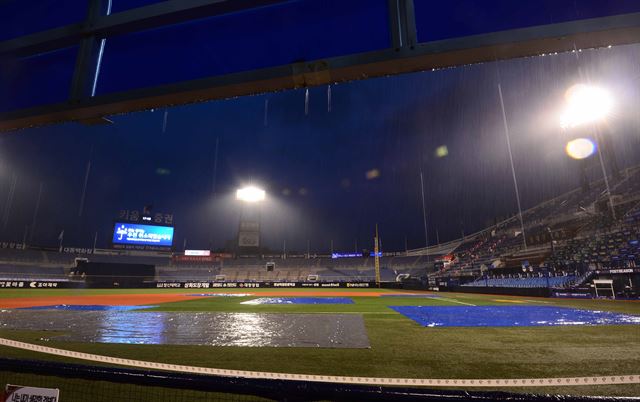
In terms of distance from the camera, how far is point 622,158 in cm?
4281

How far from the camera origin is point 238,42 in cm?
202

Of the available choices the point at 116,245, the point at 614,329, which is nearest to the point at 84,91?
the point at 614,329

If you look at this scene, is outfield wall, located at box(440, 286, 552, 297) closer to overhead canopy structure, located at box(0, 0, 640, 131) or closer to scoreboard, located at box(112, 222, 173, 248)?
overhead canopy structure, located at box(0, 0, 640, 131)

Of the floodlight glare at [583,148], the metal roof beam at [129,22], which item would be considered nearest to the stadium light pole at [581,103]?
the floodlight glare at [583,148]

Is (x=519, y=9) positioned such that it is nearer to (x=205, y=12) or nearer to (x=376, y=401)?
(x=205, y=12)

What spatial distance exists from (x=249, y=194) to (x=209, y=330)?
50073 mm

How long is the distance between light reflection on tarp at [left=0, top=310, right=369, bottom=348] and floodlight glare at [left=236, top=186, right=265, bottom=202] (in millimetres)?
46455

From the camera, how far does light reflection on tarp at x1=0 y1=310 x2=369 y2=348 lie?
20.7ft

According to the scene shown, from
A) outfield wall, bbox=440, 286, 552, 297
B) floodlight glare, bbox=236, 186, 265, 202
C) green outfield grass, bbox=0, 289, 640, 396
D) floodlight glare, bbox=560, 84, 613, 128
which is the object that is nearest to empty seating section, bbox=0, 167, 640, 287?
outfield wall, bbox=440, 286, 552, 297

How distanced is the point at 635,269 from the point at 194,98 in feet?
93.6

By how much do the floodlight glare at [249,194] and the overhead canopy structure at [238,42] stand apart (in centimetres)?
5461

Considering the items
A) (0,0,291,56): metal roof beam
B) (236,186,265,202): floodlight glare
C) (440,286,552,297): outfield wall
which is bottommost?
(440,286,552,297): outfield wall

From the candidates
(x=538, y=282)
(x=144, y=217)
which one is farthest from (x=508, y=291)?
(x=144, y=217)

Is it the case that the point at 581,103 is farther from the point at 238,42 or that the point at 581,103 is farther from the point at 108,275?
the point at 108,275
